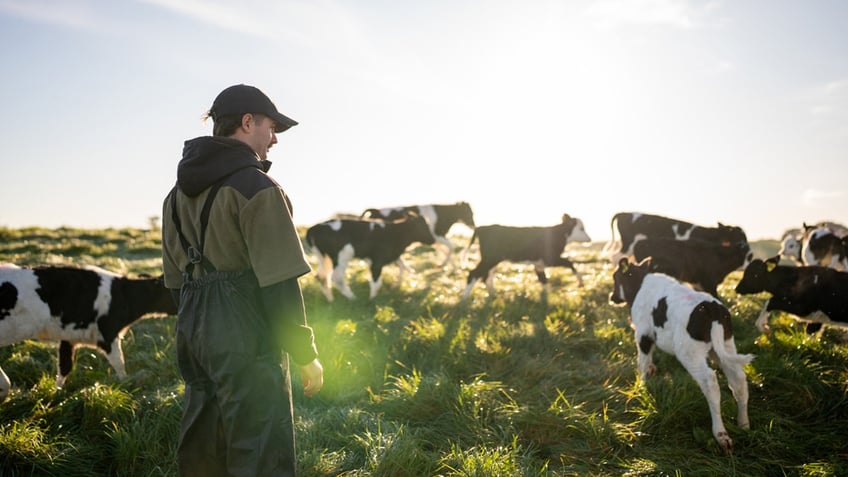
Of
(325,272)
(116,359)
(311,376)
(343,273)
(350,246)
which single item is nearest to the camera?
(311,376)

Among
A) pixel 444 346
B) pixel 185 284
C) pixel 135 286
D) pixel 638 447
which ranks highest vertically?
pixel 185 284

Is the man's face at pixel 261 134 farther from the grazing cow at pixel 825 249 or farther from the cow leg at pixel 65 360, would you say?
the grazing cow at pixel 825 249

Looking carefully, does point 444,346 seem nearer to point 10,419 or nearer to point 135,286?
point 135,286

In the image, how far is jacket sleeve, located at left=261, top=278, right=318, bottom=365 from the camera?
2.61m

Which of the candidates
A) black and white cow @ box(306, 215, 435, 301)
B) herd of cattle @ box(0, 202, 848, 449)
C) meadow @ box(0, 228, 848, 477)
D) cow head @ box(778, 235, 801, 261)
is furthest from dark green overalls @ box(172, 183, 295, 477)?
cow head @ box(778, 235, 801, 261)

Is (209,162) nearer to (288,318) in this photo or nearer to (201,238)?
(201,238)

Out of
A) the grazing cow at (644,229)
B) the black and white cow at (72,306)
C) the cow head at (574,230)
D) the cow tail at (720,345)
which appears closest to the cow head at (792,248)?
the grazing cow at (644,229)

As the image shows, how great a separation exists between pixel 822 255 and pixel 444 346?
8690 millimetres

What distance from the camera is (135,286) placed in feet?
23.5

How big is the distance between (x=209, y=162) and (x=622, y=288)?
608 cm

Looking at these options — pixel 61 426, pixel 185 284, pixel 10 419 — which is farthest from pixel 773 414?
pixel 10 419

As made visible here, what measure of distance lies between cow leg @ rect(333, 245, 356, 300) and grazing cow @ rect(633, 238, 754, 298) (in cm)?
583

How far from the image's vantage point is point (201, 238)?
→ 2711 mm

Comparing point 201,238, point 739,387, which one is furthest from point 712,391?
point 201,238
